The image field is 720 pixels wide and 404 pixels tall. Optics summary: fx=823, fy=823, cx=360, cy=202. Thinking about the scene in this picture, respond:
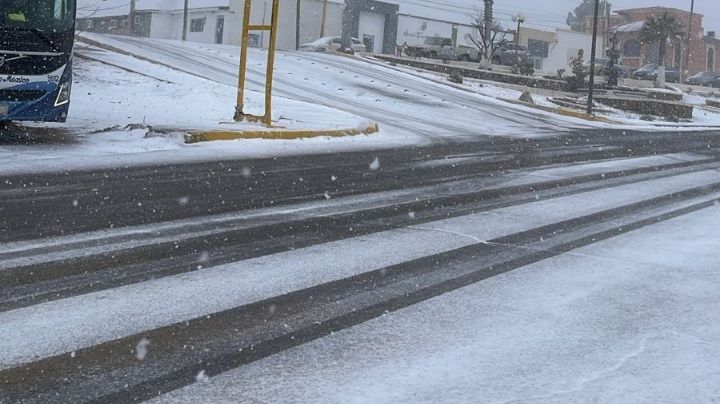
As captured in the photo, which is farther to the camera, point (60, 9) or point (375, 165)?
point (60, 9)

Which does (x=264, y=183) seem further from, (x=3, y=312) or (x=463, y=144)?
(x=463, y=144)

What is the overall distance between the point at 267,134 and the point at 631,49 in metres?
80.1

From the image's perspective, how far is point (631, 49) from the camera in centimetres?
8688

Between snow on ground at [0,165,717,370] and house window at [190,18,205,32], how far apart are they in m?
59.3

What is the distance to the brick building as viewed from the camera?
3361 inches

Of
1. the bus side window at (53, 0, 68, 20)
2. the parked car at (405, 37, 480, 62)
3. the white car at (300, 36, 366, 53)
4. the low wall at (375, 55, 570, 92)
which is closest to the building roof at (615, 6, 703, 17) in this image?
the parked car at (405, 37, 480, 62)

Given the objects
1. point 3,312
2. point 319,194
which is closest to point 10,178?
point 319,194

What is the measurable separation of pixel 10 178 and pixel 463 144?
932cm

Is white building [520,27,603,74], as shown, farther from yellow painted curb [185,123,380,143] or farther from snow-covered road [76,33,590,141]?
yellow painted curb [185,123,380,143]

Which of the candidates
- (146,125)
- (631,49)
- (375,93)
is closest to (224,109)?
(146,125)

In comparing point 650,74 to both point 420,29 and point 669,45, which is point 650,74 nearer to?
point 420,29

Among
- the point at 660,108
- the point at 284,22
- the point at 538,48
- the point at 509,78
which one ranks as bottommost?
the point at 660,108

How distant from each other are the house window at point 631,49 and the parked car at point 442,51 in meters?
34.3

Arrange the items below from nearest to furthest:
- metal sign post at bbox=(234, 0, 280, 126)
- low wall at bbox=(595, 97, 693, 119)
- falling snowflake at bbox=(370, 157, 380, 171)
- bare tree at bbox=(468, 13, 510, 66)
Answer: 1. falling snowflake at bbox=(370, 157, 380, 171)
2. metal sign post at bbox=(234, 0, 280, 126)
3. low wall at bbox=(595, 97, 693, 119)
4. bare tree at bbox=(468, 13, 510, 66)
